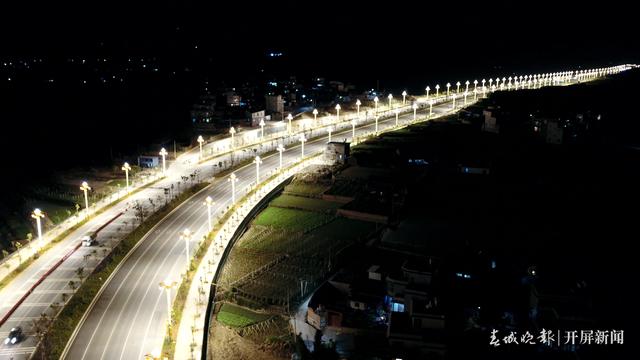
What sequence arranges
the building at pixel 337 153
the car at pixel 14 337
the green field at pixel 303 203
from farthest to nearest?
the building at pixel 337 153, the green field at pixel 303 203, the car at pixel 14 337

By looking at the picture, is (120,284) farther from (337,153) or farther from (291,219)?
(337,153)

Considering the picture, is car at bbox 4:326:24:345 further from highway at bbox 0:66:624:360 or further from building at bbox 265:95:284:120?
building at bbox 265:95:284:120

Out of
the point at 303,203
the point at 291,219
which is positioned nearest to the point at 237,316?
the point at 291,219

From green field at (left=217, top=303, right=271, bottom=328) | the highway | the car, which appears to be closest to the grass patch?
the highway

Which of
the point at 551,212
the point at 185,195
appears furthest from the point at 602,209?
the point at 185,195

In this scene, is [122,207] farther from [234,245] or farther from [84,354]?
[84,354]

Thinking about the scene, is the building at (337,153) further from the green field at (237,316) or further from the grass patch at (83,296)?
the green field at (237,316)

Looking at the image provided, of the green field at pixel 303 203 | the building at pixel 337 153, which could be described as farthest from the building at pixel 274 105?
the green field at pixel 303 203
